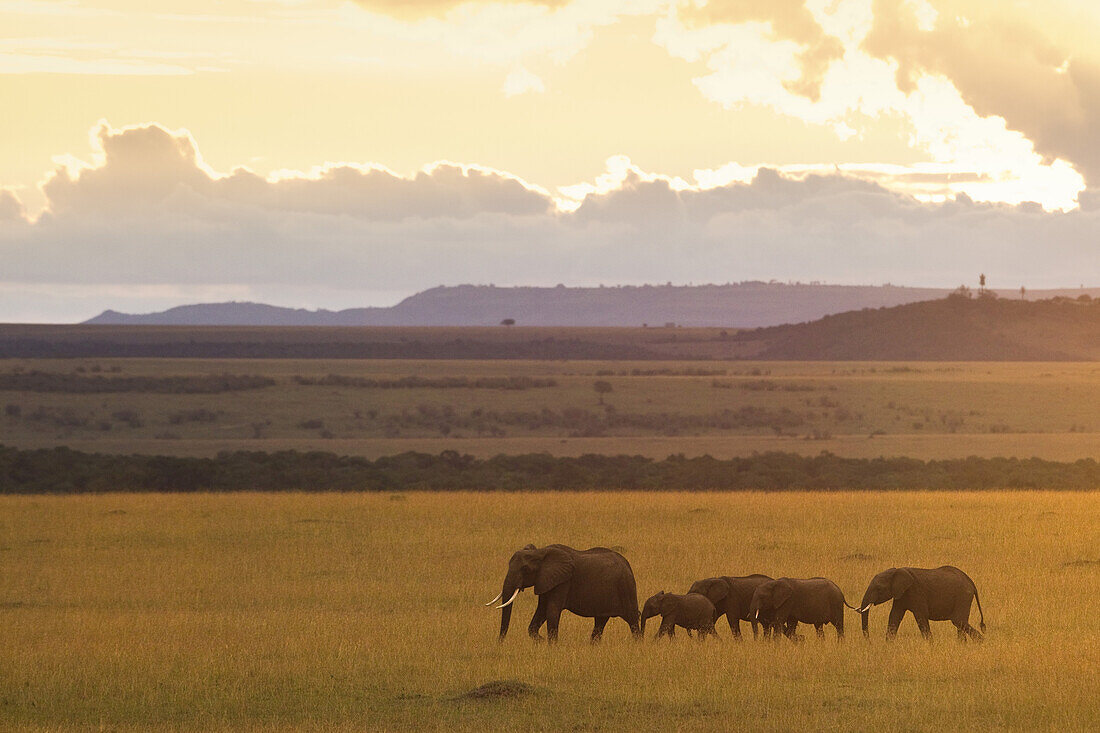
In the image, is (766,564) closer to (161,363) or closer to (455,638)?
(455,638)

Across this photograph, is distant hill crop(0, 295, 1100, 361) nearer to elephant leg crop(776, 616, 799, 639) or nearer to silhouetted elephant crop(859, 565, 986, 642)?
elephant leg crop(776, 616, 799, 639)

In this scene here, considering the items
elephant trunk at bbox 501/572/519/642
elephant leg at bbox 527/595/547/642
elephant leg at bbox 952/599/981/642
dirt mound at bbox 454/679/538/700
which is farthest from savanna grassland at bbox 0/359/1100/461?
dirt mound at bbox 454/679/538/700

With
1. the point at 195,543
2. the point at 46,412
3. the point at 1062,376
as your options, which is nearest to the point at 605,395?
the point at 46,412

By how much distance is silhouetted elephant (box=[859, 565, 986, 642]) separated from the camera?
1633 centimetres

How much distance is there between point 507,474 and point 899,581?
89.3 feet

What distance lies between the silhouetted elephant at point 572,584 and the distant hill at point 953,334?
13102 cm

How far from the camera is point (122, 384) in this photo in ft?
260

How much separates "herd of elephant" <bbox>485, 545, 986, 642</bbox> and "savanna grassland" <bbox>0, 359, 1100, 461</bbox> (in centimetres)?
3924

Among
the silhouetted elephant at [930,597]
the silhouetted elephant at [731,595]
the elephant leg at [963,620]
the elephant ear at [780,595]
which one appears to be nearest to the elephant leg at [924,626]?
the silhouetted elephant at [930,597]

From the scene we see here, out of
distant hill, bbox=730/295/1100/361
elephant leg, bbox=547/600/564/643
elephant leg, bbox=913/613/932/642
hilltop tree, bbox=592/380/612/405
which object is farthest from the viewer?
distant hill, bbox=730/295/1100/361

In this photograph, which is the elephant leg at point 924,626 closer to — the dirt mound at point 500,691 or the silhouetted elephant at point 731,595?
the silhouetted elephant at point 731,595

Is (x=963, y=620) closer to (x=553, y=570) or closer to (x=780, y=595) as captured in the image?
(x=780, y=595)

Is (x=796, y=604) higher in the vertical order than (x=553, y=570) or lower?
lower

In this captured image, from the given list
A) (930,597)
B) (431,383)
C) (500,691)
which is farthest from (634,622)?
(431,383)
